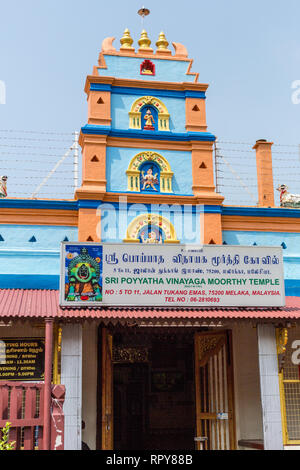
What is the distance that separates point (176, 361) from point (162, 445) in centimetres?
262

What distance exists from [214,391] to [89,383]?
2.93m

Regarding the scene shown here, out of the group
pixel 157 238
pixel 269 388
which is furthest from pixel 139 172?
pixel 269 388

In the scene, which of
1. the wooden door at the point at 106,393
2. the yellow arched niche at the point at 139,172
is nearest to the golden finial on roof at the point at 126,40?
the yellow arched niche at the point at 139,172

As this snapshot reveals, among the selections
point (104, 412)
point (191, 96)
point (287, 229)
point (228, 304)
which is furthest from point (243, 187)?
point (104, 412)

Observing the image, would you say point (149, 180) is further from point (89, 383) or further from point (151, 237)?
point (89, 383)

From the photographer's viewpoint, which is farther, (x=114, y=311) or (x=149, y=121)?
(x=149, y=121)

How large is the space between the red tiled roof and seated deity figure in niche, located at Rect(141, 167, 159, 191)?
156 inches

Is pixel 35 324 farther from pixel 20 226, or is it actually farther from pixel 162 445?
pixel 162 445

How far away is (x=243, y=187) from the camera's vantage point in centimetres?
1602

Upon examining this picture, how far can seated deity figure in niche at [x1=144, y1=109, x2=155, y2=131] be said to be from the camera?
15.4 m

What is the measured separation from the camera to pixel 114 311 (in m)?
11.6

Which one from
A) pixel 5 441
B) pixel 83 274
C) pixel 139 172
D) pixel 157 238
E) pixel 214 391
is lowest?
pixel 5 441

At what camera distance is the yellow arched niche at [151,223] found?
14477 millimetres

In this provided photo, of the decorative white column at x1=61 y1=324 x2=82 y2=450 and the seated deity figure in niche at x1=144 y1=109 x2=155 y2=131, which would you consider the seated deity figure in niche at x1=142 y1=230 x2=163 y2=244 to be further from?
the decorative white column at x1=61 y1=324 x2=82 y2=450
